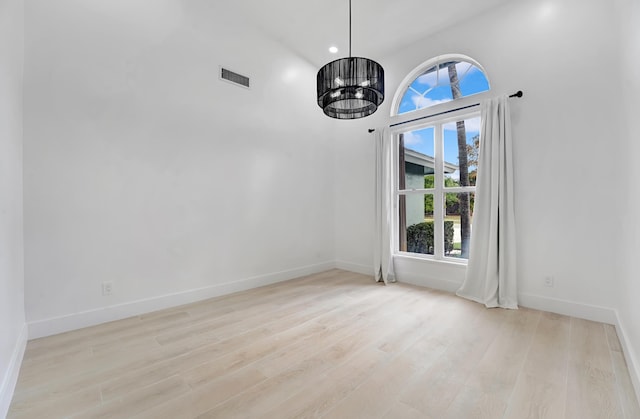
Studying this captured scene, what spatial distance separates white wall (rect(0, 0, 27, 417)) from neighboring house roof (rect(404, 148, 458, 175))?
13.6 feet

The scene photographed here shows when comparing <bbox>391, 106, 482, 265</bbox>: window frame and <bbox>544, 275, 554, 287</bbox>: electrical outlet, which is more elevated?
<bbox>391, 106, 482, 265</bbox>: window frame

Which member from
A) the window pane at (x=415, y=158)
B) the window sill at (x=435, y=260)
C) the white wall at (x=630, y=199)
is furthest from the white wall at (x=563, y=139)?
the window pane at (x=415, y=158)

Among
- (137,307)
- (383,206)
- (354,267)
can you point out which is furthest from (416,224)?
(137,307)

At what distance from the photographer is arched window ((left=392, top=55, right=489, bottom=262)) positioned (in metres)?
3.60

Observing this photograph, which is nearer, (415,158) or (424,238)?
(424,238)

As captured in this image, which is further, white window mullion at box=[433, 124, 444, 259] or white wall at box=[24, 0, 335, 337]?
white window mullion at box=[433, 124, 444, 259]

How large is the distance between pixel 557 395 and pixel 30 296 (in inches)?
153

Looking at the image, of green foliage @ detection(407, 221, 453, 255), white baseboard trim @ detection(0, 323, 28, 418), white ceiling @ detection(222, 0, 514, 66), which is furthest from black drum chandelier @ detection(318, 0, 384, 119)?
white baseboard trim @ detection(0, 323, 28, 418)

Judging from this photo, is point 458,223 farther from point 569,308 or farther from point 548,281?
point 569,308

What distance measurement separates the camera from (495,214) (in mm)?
3129

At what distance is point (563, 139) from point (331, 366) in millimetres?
3150

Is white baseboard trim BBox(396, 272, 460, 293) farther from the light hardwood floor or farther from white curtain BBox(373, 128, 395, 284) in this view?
the light hardwood floor

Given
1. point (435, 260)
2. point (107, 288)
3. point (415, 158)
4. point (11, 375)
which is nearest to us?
point (11, 375)

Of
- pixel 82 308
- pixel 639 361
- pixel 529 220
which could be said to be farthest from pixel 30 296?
pixel 529 220
